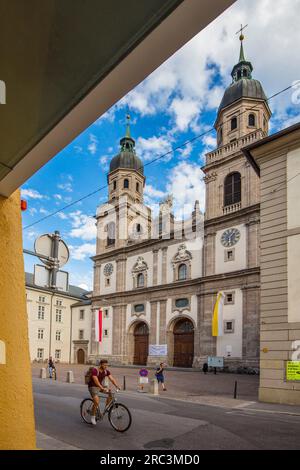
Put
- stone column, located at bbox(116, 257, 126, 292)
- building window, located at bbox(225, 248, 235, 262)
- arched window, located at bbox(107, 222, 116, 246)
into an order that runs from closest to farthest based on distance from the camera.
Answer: building window, located at bbox(225, 248, 235, 262), stone column, located at bbox(116, 257, 126, 292), arched window, located at bbox(107, 222, 116, 246)

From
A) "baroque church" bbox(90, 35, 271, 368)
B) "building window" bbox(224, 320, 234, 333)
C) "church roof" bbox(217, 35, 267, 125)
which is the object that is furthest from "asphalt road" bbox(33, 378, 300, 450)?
"church roof" bbox(217, 35, 267, 125)

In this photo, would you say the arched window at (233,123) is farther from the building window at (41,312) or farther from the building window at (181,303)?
the building window at (41,312)

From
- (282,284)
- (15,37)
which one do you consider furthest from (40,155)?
(282,284)

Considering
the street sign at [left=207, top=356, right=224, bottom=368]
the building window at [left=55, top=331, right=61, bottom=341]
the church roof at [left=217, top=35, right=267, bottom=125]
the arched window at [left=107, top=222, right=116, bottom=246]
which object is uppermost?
the church roof at [left=217, top=35, right=267, bottom=125]

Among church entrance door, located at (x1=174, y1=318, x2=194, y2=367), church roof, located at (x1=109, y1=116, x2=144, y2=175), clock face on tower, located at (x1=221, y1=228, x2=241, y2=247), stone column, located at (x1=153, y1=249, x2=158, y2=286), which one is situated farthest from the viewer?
church roof, located at (x1=109, y1=116, x2=144, y2=175)

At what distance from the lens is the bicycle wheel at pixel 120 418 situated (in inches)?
346

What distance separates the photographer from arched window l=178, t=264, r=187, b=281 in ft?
137

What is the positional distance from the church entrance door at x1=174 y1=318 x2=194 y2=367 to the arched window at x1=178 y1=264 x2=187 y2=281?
4390mm

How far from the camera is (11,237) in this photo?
3.91 m

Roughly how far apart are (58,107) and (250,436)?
8796mm

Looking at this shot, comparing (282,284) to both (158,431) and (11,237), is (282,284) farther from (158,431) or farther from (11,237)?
(11,237)

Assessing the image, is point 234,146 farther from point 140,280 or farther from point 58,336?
point 58,336

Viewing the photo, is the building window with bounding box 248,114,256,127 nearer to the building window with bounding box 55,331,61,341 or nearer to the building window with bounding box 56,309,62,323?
the building window with bounding box 56,309,62,323

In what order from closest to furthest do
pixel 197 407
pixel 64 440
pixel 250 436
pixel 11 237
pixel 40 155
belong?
pixel 40 155 → pixel 11 237 → pixel 64 440 → pixel 250 436 → pixel 197 407
